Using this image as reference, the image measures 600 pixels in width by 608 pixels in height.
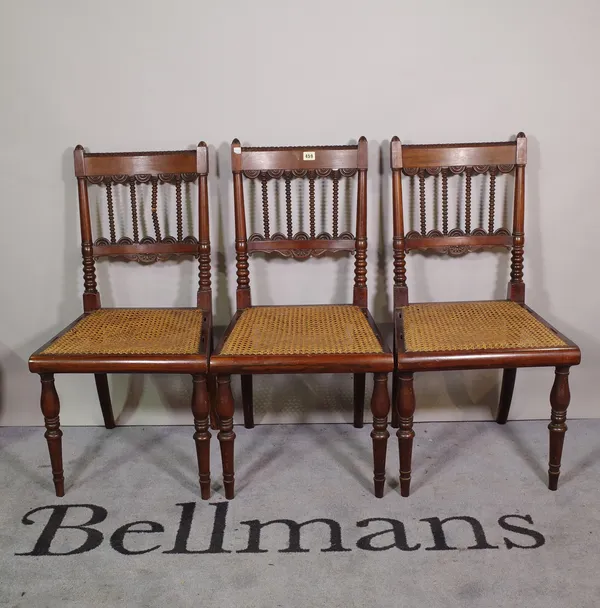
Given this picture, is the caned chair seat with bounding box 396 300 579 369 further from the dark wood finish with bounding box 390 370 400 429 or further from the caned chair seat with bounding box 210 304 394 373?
the dark wood finish with bounding box 390 370 400 429

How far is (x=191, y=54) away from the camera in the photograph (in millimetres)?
2438

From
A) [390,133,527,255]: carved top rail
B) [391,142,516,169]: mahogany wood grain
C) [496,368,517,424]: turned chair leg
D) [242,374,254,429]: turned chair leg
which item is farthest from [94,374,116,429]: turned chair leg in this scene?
[496,368,517,424]: turned chair leg

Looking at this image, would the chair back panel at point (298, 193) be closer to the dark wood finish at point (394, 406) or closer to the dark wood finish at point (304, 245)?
the dark wood finish at point (304, 245)

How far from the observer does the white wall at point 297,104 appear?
94.9 inches

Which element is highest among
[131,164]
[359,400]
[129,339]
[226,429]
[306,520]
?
[131,164]

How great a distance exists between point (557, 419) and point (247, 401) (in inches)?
43.8

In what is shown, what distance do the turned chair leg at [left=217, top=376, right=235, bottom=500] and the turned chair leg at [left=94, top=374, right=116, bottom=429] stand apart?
65 centimetres

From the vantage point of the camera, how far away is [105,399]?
2670 millimetres

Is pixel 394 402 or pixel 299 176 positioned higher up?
pixel 299 176

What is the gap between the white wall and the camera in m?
2.41

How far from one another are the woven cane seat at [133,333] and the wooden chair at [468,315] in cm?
67

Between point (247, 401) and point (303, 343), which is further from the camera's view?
point (247, 401)

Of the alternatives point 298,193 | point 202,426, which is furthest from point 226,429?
point 298,193

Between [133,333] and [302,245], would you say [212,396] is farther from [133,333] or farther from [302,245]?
[302,245]
